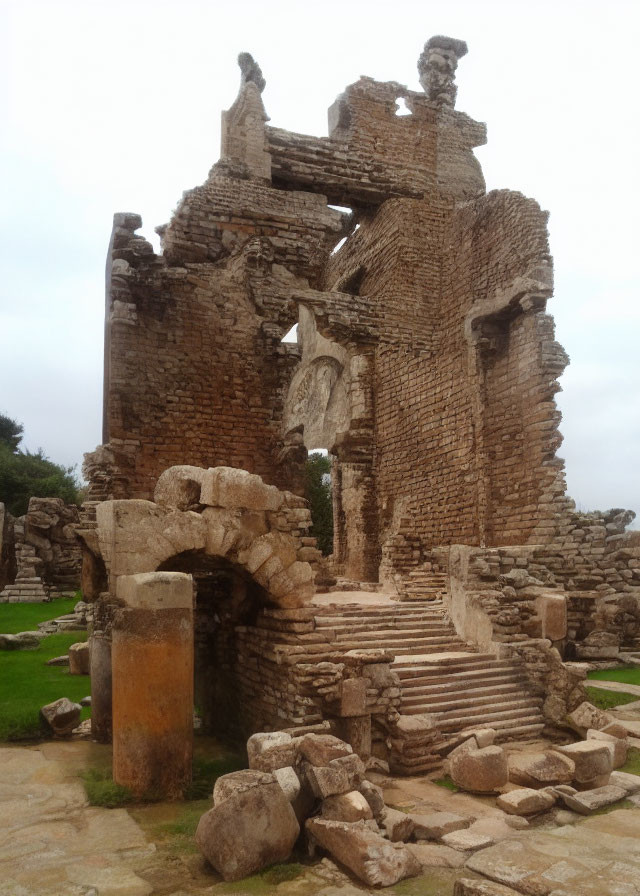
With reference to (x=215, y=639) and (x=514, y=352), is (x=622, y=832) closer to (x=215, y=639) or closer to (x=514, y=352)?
(x=215, y=639)

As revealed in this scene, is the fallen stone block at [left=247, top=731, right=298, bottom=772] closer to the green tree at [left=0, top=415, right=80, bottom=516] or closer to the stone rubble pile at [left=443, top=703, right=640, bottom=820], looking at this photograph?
the stone rubble pile at [left=443, top=703, right=640, bottom=820]

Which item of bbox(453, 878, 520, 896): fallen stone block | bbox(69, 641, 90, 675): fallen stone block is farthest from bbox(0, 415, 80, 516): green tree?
bbox(453, 878, 520, 896): fallen stone block

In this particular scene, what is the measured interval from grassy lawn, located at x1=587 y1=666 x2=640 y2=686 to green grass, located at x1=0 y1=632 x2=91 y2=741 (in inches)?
299

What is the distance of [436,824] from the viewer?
17.7 feet

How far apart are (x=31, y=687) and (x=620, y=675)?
8857 mm

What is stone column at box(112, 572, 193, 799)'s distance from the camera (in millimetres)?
6051

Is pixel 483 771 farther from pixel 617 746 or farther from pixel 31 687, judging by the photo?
pixel 31 687

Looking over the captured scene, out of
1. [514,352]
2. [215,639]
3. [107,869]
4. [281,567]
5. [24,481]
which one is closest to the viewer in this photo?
[107,869]

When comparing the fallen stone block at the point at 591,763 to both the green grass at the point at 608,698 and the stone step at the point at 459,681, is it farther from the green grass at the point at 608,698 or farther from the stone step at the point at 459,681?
the green grass at the point at 608,698

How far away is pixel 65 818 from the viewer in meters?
5.61

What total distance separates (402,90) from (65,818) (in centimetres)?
1806

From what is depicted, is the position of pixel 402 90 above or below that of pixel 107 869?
above

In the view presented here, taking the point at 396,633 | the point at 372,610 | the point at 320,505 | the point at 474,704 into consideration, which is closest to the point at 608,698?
the point at 474,704

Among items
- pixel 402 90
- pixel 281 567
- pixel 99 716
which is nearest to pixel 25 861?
pixel 99 716
